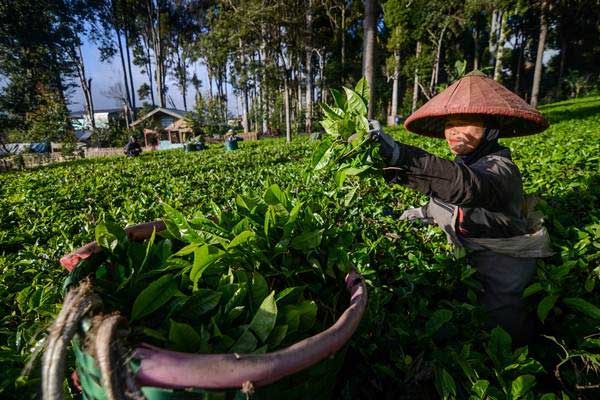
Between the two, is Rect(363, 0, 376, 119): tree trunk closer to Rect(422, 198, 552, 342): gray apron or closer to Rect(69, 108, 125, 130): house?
Rect(422, 198, 552, 342): gray apron

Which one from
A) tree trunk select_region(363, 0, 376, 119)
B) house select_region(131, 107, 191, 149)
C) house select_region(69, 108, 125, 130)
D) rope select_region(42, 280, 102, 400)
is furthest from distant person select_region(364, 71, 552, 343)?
house select_region(69, 108, 125, 130)

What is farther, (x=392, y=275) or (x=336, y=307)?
(x=392, y=275)

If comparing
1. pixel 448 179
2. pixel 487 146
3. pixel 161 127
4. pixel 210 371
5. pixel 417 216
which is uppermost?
pixel 161 127

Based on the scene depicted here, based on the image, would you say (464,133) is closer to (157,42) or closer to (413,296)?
(413,296)

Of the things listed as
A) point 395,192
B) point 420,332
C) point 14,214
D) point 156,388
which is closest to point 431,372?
point 420,332

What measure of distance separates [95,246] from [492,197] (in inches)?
68.7

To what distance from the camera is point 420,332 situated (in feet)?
4.91

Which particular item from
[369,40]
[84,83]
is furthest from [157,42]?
[369,40]

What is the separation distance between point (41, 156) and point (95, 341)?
85.0 ft

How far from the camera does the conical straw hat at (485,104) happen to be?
1.76 meters

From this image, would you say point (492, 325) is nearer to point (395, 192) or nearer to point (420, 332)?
point (420, 332)

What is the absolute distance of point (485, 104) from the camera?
1764mm

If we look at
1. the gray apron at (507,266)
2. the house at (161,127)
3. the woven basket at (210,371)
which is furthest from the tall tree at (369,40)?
the house at (161,127)

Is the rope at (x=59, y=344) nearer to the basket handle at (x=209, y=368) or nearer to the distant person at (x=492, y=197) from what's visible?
the basket handle at (x=209, y=368)
